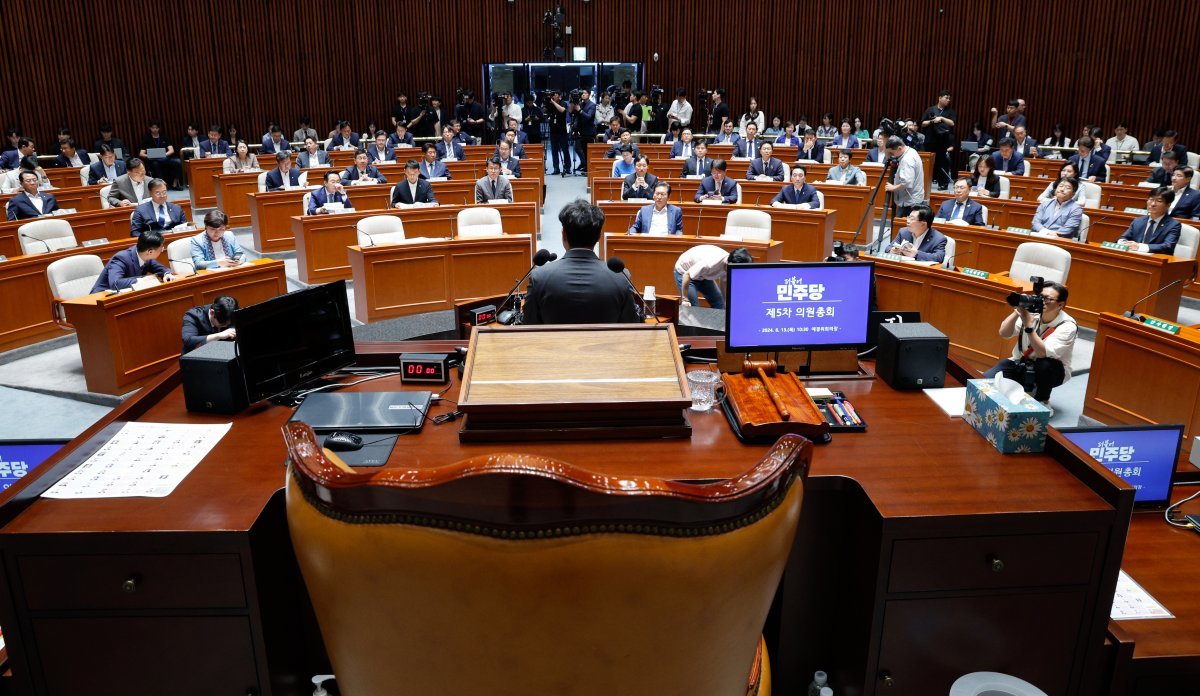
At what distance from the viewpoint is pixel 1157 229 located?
6891 mm

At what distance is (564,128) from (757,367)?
1348cm

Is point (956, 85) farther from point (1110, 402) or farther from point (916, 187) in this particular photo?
point (1110, 402)

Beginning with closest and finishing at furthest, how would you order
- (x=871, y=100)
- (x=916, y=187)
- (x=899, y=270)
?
1. (x=899, y=270)
2. (x=916, y=187)
3. (x=871, y=100)

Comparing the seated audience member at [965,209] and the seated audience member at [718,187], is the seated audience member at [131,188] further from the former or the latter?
the seated audience member at [965,209]

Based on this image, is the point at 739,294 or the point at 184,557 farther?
the point at 739,294

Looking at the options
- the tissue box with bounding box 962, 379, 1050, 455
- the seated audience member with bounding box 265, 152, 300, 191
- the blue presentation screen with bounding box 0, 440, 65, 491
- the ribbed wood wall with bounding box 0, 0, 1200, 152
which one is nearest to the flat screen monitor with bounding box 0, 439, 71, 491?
the blue presentation screen with bounding box 0, 440, 65, 491

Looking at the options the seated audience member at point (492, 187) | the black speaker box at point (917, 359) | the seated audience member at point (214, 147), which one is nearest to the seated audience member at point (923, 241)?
the black speaker box at point (917, 359)

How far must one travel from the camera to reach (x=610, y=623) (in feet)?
2.57

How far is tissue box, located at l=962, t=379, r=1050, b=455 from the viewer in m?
2.23

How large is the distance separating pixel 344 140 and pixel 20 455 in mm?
12534

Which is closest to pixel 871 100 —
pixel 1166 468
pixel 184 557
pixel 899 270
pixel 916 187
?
pixel 916 187

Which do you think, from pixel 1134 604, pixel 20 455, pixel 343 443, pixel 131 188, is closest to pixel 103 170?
pixel 131 188

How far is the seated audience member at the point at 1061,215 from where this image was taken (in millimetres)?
7350

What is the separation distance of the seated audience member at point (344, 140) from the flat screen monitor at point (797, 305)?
12.2 metres
